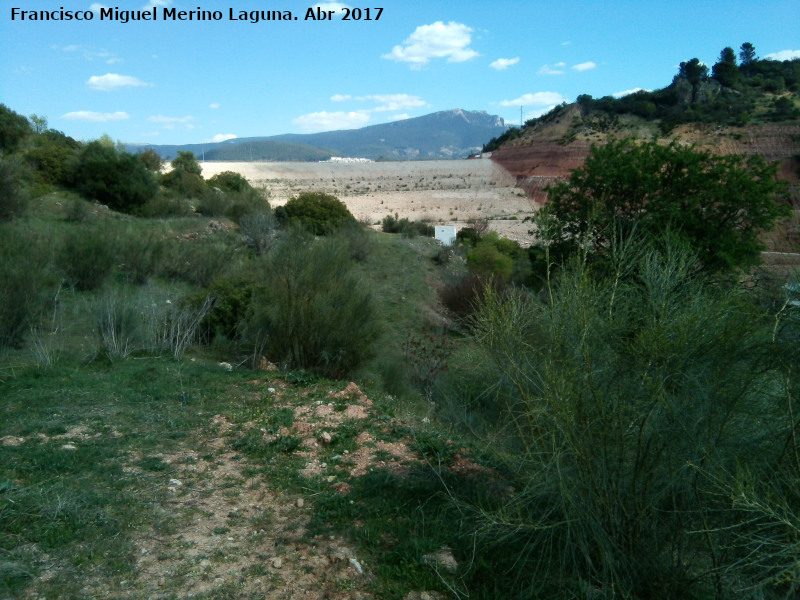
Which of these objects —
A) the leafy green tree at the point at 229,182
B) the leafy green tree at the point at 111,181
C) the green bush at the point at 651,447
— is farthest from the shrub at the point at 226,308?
the leafy green tree at the point at 229,182

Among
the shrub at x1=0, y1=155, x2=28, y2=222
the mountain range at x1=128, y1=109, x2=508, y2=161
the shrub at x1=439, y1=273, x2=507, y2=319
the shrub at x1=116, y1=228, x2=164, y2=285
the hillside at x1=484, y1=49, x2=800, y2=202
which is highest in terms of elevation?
the mountain range at x1=128, y1=109, x2=508, y2=161

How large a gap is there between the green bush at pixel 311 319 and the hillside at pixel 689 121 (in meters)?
30.3

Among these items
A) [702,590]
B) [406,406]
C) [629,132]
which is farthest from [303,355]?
[629,132]

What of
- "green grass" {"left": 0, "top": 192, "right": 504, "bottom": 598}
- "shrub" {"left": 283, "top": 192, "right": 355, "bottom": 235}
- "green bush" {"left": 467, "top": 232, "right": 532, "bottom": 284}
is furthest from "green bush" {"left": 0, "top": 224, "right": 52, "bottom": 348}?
"shrub" {"left": 283, "top": 192, "right": 355, "bottom": 235}

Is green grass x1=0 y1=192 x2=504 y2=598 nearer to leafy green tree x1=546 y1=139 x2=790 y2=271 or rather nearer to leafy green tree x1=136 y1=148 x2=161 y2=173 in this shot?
leafy green tree x1=546 y1=139 x2=790 y2=271

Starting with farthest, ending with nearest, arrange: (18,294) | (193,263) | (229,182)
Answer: (229,182)
(193,263)
(18,294)

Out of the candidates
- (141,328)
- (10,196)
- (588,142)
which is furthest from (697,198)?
(588,142)

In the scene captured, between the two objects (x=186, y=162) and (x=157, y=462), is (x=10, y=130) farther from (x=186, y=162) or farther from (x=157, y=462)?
(x=157, y=462)

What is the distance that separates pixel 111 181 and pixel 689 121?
131 feet

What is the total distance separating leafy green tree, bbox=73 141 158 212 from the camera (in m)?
25.5

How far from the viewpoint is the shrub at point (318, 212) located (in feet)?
80.0

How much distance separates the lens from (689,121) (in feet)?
152

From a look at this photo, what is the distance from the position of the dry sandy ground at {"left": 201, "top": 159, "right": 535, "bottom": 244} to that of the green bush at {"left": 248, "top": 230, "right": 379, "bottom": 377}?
2757 cm

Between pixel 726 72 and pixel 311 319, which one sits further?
pixel 726 72
